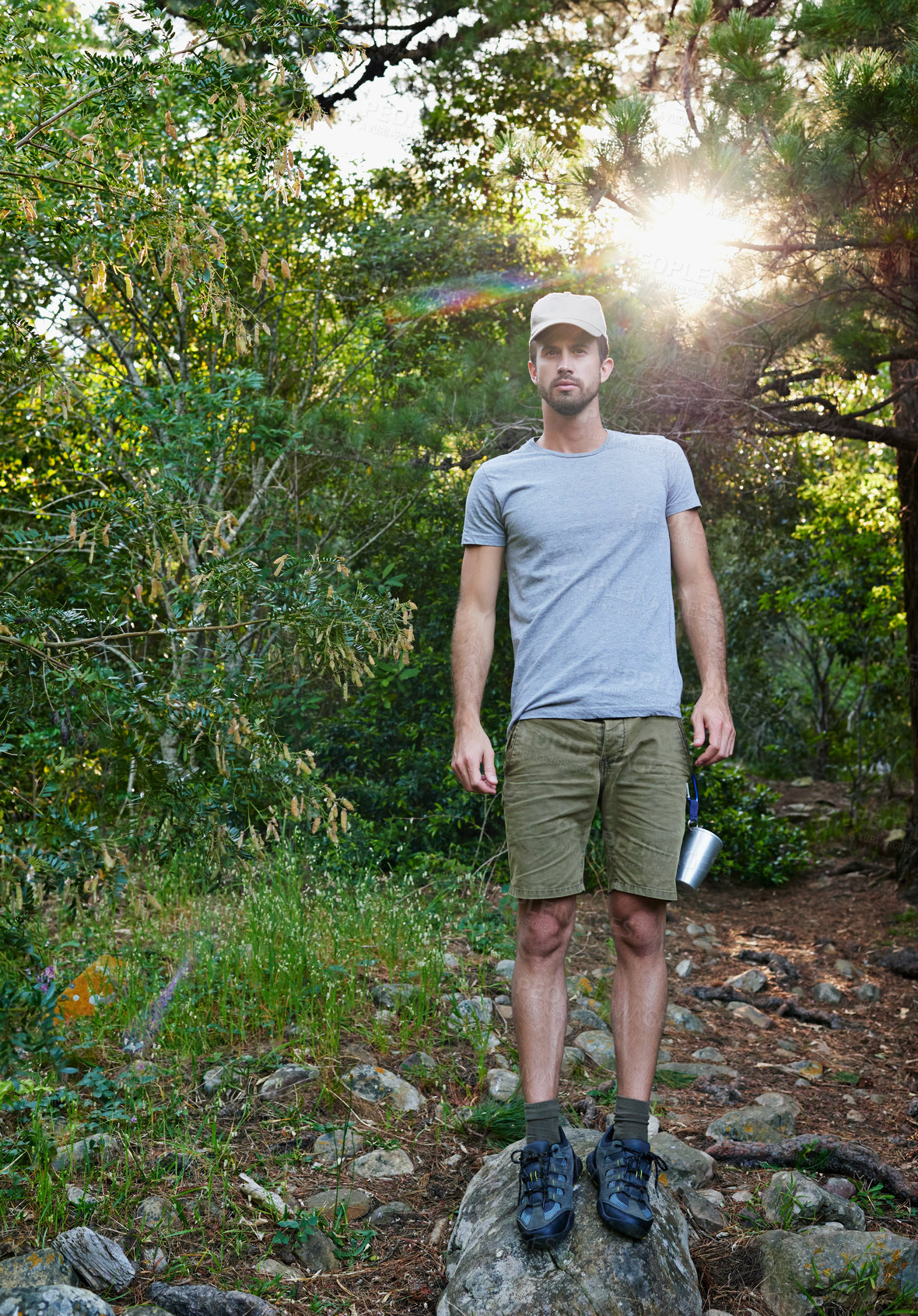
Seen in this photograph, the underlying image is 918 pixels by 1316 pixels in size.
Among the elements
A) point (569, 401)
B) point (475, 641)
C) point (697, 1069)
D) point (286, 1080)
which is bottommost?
point (697, 1069)

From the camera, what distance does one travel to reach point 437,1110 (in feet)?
9.73

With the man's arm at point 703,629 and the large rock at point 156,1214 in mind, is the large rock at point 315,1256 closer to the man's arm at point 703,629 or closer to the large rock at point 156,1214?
the large rock at point 156,1214

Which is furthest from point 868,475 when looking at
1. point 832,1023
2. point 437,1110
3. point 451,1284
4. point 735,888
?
point 451,1284

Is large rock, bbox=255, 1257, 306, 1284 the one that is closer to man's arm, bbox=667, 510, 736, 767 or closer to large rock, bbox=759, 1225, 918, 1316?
large rock, bbox=759, 1225, 918, 1316

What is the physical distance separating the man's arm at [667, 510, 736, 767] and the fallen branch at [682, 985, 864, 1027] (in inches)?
96.9

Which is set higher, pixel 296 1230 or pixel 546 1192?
pixel 546 1192

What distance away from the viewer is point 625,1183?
2.11m

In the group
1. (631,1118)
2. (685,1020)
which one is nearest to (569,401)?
(631,1118)

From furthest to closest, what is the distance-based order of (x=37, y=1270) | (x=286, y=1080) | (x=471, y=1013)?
(x=471, y=1013)
(x=286, y=1080)
(x=37, y=1270)

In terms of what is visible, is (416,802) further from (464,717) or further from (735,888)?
(464,717)

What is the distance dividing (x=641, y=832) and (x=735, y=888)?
501 centimetres

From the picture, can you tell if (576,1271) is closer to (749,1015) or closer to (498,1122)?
(498,1122)

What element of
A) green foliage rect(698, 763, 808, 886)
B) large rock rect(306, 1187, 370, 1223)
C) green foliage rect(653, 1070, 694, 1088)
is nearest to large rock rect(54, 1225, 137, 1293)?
large rock rect(306, 1187, 370, 1223)

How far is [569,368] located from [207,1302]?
6.85ft
